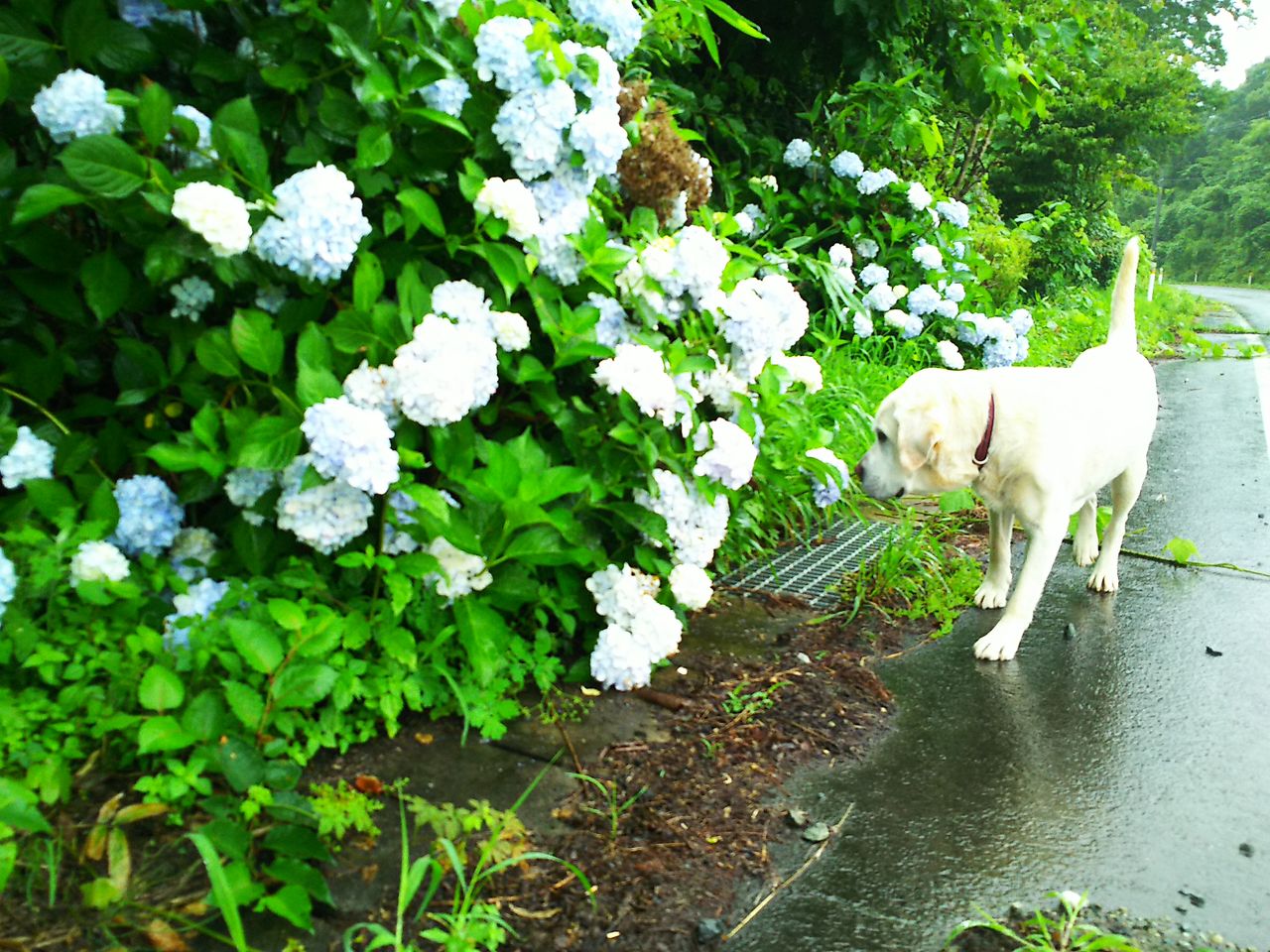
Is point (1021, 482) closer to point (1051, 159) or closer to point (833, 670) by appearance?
point (833, 670)

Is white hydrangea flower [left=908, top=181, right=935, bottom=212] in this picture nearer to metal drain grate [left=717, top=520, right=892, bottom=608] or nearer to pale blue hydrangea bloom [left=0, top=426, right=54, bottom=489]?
metal drain grate [left=717, top=520, right=892, bottom=608]

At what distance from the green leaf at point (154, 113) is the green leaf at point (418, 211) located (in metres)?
0.55

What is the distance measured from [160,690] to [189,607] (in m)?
0.36

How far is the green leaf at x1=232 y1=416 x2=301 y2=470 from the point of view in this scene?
228 centimetres

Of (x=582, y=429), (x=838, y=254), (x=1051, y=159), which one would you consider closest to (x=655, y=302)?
(x=582, y=429)

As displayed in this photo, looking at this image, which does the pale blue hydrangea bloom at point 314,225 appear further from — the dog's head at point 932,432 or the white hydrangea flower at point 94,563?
the dog's head at point 932,432

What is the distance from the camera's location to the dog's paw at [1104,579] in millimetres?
4270

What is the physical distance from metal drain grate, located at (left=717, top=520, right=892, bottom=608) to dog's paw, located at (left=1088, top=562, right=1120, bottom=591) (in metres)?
0.89

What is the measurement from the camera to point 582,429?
2.90m

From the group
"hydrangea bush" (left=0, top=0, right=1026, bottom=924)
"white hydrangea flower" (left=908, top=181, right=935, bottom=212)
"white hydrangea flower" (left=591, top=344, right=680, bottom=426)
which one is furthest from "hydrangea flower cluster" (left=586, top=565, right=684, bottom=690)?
"white hydrangea flower" (left=908, top=181, right=935, bottom=212)

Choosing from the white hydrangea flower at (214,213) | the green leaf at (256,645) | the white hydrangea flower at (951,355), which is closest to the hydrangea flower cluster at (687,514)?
the green leaf at (256,645)

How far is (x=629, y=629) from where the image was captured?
115 inches

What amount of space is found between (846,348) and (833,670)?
3838 mm

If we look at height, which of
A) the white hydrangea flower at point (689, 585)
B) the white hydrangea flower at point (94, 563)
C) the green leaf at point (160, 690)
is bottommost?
the green leaf at point (160, 690)
